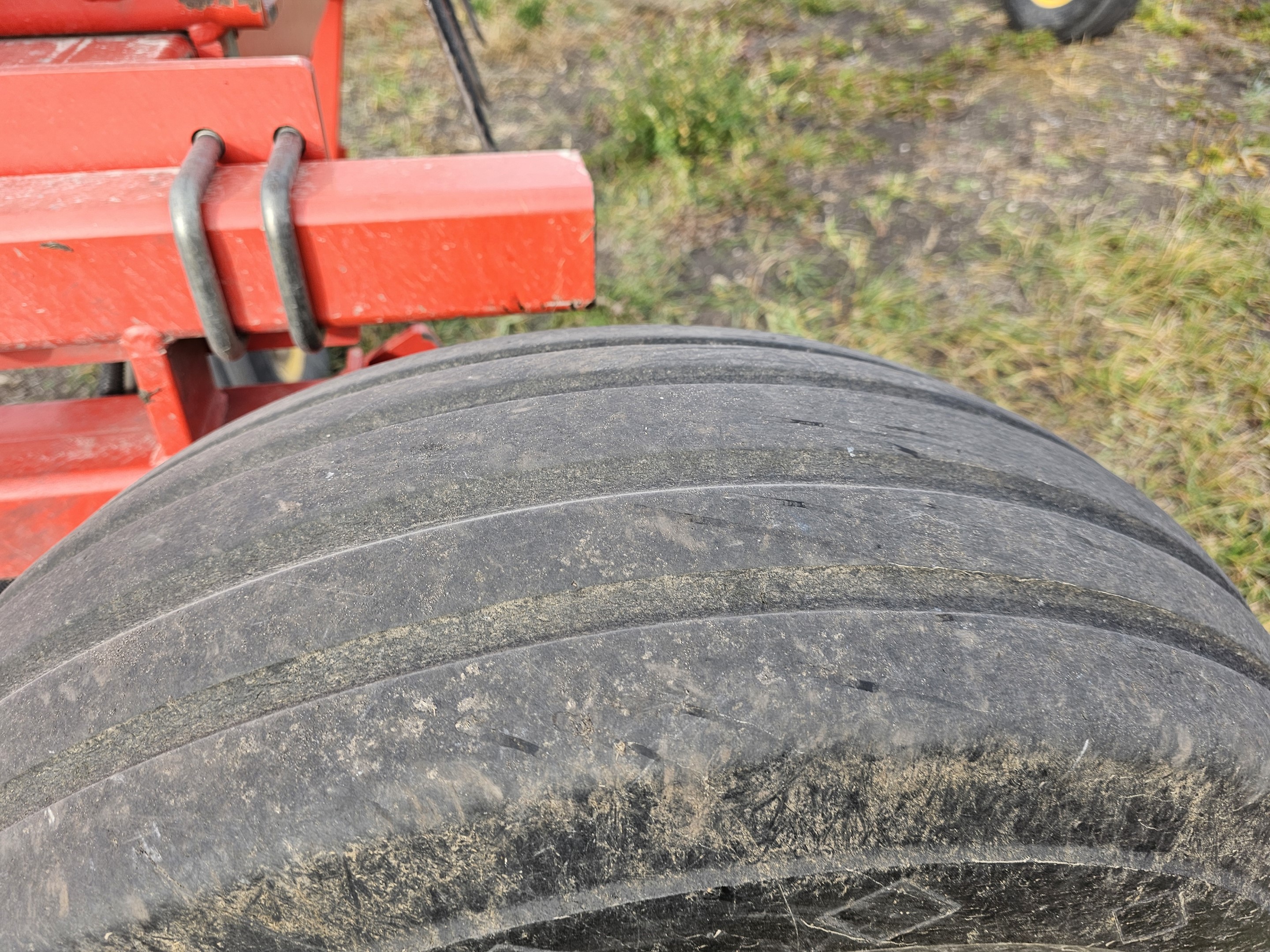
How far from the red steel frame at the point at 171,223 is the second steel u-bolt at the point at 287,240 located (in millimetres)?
19

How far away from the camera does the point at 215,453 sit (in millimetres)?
1032

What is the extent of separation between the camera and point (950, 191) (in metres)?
3.10

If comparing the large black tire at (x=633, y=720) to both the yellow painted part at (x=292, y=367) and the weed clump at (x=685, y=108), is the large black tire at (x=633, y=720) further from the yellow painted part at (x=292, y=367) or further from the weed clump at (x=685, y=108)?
the weed clump at (x=685, y=108)

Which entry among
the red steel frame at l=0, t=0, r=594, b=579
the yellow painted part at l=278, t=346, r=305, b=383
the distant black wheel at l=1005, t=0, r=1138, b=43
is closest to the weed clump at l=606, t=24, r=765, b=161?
the distant black wheel at l=1005, t=0, r=1138, b=43

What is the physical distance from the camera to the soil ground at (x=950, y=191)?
2.40m

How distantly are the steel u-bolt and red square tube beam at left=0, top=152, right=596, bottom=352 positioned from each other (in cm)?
2

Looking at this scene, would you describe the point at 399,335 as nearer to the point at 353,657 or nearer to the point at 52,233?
the point at 52,233

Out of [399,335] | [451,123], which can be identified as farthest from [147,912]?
[451,123]

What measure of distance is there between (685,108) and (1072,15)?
1812 millimetres

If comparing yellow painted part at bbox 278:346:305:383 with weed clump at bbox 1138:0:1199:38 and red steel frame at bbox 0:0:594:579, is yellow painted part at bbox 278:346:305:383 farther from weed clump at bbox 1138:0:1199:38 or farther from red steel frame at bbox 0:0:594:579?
weed clump at bbox 1138:0:1199:38

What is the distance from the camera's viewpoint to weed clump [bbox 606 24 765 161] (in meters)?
3.28

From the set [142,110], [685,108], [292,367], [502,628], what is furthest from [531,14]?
[502,628]

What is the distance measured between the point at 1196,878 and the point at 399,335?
179cm

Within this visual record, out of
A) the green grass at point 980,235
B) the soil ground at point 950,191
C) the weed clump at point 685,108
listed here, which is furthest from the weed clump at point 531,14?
the weed clump at point 685,108
